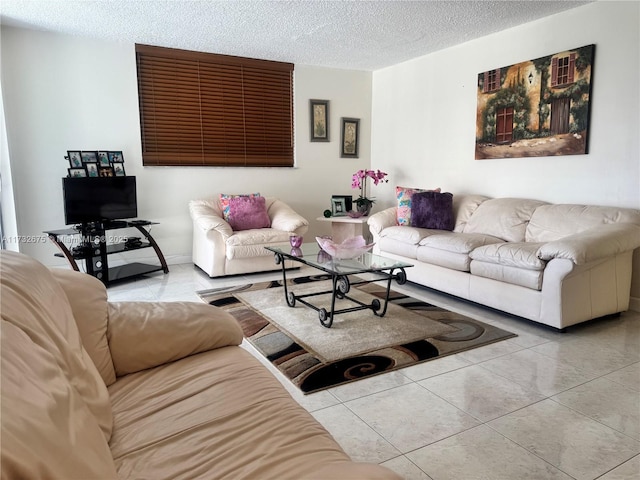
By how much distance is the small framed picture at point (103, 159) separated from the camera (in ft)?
14.3

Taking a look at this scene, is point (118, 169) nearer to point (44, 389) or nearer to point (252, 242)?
Result: point (252, 242)

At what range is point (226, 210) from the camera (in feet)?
15.4

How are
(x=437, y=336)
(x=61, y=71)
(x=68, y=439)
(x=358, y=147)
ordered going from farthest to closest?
(x=358, y=147) → (x=61, y=71) → (x=437, y=336) → (x=68, y=439)

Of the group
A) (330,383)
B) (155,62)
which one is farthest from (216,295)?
(155,62)

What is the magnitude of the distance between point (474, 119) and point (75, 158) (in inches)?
159

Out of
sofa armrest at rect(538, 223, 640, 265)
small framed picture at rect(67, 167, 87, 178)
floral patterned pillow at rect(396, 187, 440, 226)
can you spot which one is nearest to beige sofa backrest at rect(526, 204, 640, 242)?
sofa armrest at rect(538, 223, 640, 265)

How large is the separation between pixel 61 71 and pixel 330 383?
411 centimetres

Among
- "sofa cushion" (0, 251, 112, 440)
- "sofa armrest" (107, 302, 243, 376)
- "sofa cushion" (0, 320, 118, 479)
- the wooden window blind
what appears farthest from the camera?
the wooden window blind

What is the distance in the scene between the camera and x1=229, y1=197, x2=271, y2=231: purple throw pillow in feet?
15.3

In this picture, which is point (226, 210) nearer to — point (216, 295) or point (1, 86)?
point (216, 295)

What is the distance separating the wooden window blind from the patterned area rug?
203 centimetres

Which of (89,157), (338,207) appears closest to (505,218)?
(338,207)

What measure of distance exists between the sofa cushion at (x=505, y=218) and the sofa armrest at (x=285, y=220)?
1.70m

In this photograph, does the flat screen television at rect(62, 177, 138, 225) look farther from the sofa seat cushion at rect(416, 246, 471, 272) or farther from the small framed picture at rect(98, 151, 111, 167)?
the sofa seat cushion at rect(416, 246, 471, 272)
